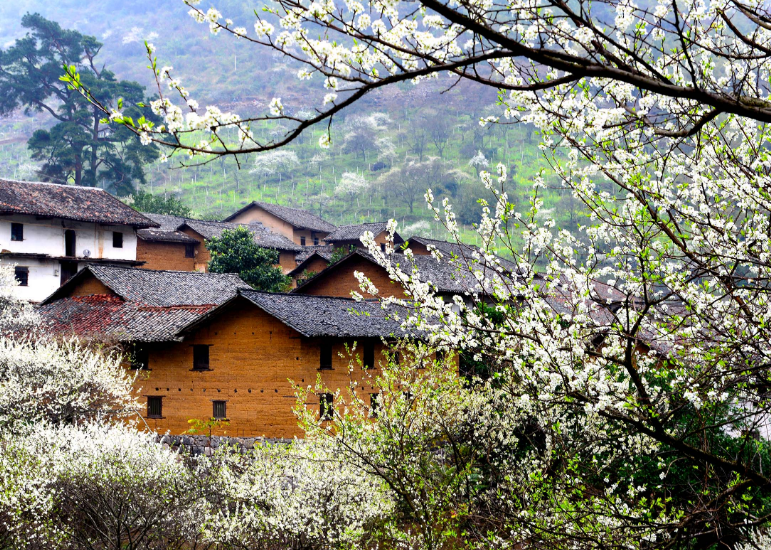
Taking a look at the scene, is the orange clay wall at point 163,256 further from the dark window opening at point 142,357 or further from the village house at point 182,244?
the dark window opening at point 142,357

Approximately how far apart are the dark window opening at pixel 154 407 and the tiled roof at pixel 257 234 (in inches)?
968

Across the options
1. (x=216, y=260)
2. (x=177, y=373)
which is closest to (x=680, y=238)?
(x=177, y=373)

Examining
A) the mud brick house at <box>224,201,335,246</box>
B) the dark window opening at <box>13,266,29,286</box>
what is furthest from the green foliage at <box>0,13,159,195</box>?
the dark window opening at <box>13,266,29,286</box>

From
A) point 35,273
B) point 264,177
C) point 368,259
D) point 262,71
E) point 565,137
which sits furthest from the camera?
point 262,71

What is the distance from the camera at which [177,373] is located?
23547mm

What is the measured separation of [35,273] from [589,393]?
40.5 meters

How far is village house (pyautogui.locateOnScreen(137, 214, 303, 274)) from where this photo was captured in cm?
4756

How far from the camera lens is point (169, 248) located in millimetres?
48781

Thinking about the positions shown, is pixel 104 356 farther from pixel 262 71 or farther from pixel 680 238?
pixel 262 71

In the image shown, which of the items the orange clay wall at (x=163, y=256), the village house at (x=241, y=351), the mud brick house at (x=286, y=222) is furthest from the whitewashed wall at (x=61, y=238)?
the mud brick house at (x=286, y=222)

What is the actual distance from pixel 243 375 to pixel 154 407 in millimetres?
4281

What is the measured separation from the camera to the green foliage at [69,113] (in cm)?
6225

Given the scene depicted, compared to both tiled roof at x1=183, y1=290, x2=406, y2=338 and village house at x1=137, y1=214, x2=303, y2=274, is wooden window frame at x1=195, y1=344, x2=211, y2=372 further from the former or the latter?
village house at x1=137, y1=214, x2=303, y2=274

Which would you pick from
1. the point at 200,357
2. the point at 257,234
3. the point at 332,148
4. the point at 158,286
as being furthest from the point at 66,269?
the point at 332,148
